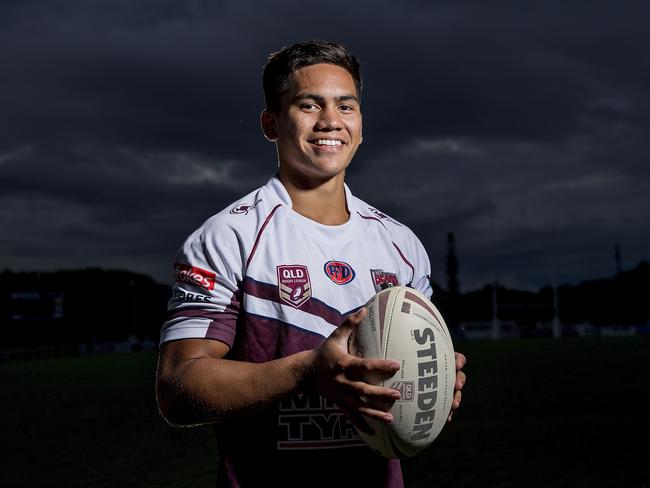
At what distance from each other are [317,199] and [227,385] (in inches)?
36.3

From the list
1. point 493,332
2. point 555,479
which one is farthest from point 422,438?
point 493,332

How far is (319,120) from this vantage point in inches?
110

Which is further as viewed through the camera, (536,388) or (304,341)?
(536,388)

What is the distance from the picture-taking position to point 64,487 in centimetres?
764

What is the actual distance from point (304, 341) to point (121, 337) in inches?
2791

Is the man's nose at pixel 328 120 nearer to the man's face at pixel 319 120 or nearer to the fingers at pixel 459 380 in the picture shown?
the man's face at pixel 319 120

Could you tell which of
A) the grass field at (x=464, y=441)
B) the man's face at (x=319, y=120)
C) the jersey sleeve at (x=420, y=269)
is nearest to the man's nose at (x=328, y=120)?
the man's face at (x=319, y=120)

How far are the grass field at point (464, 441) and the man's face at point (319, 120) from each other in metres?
5.22

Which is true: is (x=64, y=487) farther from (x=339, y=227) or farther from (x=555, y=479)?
(x=339, y=227)

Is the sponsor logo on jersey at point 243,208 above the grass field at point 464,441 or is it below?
above

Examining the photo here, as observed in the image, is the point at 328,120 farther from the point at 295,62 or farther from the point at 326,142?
the point at 295,62

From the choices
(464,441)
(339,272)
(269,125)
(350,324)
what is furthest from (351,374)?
(464,441)

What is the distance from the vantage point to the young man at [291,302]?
7.58ft

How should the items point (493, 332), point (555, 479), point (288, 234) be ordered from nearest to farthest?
point (288, 234)
point (555, 479)
point (493, 332)
